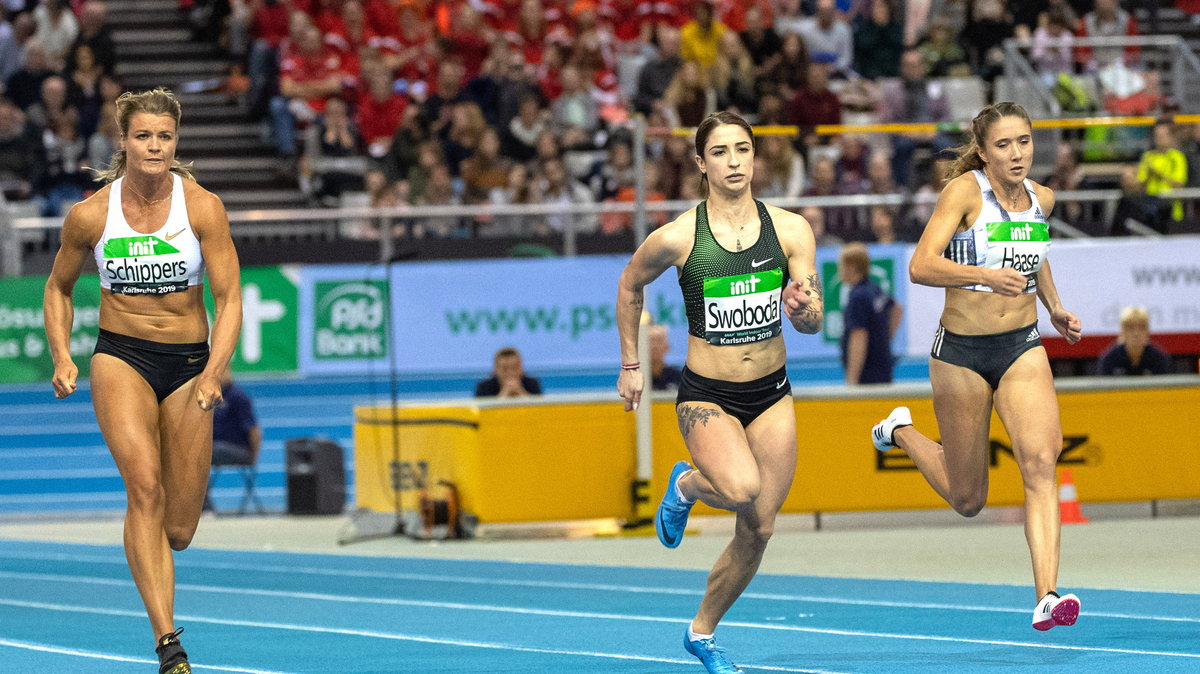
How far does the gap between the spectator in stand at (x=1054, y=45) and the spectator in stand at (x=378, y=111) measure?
7199 millimetres

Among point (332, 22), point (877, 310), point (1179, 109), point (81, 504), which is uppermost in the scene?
point (332, 22)

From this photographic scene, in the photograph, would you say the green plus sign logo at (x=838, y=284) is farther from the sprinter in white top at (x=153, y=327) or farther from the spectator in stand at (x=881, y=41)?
the sprinter in white top at (x=153, y=327)

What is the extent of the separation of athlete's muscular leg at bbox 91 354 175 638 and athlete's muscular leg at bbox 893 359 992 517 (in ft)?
9.84

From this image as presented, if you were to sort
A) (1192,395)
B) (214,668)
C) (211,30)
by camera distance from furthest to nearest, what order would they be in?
(211,30) → (1192,395) → (214,668)

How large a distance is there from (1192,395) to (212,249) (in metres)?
8.09

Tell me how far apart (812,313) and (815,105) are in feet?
49.8

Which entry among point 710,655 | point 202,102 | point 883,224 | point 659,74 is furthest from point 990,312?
point 202,102

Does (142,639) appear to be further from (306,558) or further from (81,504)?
(81,504)

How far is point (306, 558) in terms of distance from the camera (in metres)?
12.1

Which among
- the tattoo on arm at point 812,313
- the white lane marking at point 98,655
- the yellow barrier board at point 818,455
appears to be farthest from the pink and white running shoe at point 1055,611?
the yellow barrier board at point 818,455

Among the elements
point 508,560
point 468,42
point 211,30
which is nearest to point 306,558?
point 508,560

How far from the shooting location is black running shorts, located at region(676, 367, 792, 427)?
6.88 metres

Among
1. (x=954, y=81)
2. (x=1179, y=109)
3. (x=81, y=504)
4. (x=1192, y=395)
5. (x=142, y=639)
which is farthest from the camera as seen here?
(x=954, y=81)

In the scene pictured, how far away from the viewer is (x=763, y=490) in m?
6.84
